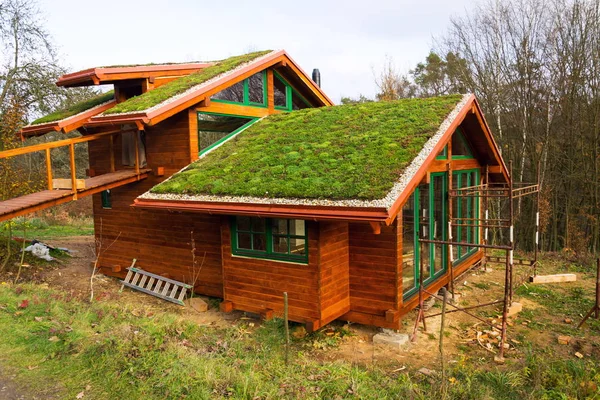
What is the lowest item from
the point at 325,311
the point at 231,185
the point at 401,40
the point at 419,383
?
the point at 419,383

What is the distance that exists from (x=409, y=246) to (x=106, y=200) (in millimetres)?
7486

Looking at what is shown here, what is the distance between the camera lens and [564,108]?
1694 cm

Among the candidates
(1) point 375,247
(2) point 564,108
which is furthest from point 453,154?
(2) point 564,108

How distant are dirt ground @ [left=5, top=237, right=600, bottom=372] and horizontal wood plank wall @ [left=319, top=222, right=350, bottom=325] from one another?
1.85 feet

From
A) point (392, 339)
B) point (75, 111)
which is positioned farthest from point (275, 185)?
point (75, 111)

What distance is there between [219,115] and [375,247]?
5242 mm

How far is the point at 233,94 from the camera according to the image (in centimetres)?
1084

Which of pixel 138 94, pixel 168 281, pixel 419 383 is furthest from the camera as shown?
pixel 138 94

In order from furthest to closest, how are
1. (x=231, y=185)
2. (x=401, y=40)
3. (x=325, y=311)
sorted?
(x=401, y=40) → (x=231, y=185) → (x=325, y=311)

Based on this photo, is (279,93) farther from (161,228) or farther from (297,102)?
(161,228)

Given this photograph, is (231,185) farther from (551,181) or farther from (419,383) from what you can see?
(551,181)

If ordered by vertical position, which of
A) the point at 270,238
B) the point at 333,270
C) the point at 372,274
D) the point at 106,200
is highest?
the point at 106,200

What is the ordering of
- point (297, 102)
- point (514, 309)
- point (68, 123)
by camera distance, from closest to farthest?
point (514, 309)
point (68, 123)
point (297, 102)

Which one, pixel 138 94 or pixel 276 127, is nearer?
pixel 276 127
